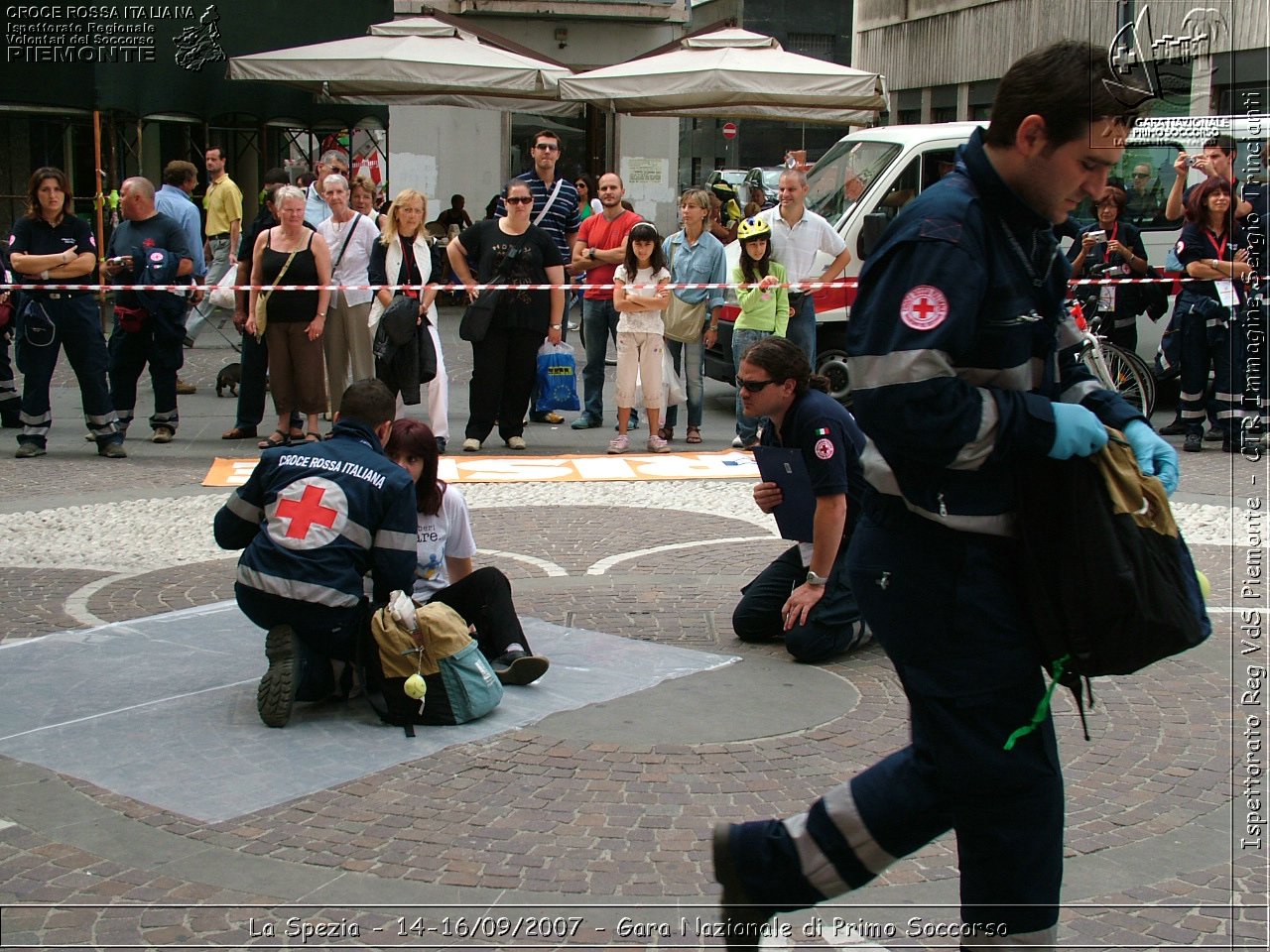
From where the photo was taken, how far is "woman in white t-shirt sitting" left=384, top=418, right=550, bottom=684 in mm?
5809

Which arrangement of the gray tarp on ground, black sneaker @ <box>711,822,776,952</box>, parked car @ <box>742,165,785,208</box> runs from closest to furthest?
black sneaker @ <box>711,822,776,952</box> < the gray tarp on ground < parked car @ <box>742,165,785,208</box>

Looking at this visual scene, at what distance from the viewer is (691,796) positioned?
4.76 m

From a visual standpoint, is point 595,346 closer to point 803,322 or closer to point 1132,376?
point 803,322

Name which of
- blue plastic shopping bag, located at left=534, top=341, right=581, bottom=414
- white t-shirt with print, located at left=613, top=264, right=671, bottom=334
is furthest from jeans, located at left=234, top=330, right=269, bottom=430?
white t-shirt with print, located at left=613, top=264, right=671, bottom=334

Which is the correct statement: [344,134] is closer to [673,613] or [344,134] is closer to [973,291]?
[673,613]

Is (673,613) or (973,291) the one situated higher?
(973,291)

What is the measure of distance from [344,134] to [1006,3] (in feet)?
42.4

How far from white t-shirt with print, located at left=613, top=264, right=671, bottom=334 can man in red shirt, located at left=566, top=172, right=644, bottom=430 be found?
1.05 m

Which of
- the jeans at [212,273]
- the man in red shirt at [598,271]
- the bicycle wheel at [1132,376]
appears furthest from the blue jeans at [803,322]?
the jeans at [212,273]

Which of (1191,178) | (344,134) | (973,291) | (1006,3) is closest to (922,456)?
(973,291)

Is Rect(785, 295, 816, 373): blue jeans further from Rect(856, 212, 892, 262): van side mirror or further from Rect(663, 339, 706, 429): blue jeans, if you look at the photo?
Rect(663, 339, 706, 429): blue jeans

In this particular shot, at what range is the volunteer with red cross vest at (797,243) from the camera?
12094mm

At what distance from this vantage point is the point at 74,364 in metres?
11.6

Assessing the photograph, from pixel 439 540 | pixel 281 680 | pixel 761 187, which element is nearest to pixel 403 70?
pixel 761 187
